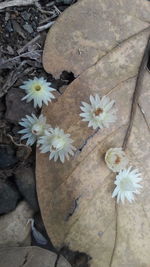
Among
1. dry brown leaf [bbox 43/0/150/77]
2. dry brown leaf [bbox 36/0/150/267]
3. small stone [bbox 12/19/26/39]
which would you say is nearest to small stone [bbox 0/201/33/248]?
dry brown leaf [bbox 36/0/150/267]

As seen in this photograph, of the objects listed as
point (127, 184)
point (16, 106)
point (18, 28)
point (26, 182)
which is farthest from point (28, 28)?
point (127, 184)

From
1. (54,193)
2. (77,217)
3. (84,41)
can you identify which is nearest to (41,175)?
(54,193)

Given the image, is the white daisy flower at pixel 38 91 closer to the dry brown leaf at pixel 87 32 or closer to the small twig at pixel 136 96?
the dry brown leaf at pixel 87 32

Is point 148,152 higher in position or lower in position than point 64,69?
lower

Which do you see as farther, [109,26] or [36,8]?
[36,8]

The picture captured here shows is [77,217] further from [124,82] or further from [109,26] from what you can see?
[109,26]

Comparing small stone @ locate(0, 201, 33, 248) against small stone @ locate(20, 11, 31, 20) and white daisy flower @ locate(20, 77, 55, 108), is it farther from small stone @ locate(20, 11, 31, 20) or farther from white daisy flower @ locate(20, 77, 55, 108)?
small stone @ locate(20, 11, 31, 20)

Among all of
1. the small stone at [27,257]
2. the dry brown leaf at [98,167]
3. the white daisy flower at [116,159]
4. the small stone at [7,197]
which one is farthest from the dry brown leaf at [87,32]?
the small stone at [27,257]
